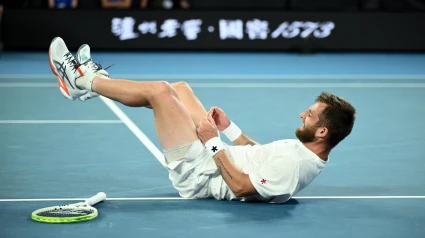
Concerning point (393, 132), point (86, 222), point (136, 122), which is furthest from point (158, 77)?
point (86, 222)

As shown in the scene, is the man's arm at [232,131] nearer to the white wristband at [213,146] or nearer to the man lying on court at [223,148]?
the man lying on court at [223,148]

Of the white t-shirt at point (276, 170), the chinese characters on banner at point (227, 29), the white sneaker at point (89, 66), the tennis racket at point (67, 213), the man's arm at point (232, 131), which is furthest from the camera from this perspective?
the chinese characters on banner at point (227, 29)

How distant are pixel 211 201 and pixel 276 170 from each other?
1.96ft

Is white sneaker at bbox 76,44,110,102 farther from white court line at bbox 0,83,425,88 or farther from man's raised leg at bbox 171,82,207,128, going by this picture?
white court line at bbox 0,83,425,88

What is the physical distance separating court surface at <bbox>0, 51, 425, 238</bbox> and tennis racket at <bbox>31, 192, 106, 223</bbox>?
0.18 feet

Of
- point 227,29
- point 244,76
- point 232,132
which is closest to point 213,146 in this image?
point 232,132

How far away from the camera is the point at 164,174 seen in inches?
286

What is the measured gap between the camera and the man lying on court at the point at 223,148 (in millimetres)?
5961

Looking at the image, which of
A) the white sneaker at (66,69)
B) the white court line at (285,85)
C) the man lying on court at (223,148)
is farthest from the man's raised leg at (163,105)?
the white court line at (285,85)

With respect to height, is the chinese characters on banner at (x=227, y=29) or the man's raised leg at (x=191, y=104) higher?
the man's raised leg at (x=191, y=104)

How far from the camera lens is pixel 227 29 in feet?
65.3

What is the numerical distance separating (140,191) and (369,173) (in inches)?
78.0

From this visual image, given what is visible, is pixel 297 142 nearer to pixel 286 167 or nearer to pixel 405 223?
pixel 286 167

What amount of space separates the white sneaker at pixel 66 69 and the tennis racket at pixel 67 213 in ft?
3.30
